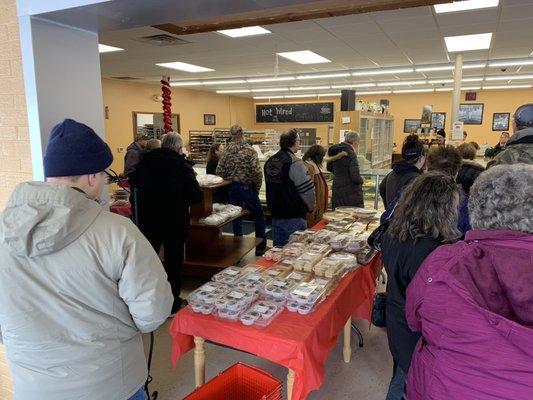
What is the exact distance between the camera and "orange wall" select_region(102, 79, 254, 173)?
37.8 feet

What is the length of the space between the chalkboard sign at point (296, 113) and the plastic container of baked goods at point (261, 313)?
7108 millimetres

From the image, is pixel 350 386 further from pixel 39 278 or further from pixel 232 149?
pixel 232 149

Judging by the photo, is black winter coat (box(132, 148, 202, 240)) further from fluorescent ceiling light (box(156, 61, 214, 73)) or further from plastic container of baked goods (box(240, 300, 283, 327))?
fluorescent ceiling light (box(156, 61, 214, 73))

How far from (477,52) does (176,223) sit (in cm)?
655

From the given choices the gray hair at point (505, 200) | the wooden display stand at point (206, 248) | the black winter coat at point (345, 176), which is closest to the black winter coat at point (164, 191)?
the wooden display stand at point (206, 248)

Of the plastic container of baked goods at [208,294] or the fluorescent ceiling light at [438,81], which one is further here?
the fluorescent ceiling light at [438,81]

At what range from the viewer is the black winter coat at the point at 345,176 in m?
5.06

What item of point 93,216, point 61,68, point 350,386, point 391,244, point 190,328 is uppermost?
point 61,68

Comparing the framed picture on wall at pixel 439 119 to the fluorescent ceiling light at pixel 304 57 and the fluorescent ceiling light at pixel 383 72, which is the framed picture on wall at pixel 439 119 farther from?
the fluorescent ceiling light at pixel 304 57

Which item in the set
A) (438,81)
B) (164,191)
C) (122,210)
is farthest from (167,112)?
(438,81)

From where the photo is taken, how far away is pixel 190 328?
2223 mm

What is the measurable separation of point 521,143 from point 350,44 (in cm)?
455

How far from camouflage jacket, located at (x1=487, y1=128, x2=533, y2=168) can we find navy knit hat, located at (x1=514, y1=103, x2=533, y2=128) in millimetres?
116

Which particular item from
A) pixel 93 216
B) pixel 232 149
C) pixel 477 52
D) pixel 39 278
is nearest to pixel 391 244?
pixel 93 216
